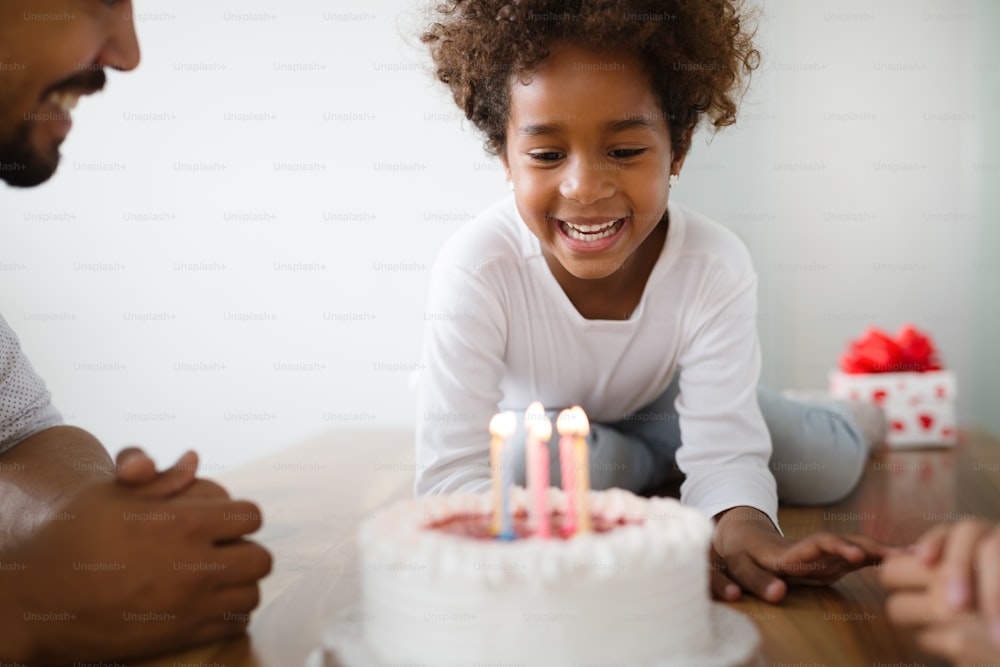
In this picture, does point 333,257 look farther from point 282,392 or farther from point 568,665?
point 568,665

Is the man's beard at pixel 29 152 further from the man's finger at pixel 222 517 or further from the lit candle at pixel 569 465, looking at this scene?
the lit candle at pixel 569 465

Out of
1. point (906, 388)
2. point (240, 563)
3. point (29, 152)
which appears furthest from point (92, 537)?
point (906, 388)

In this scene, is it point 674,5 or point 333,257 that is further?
point 333,257

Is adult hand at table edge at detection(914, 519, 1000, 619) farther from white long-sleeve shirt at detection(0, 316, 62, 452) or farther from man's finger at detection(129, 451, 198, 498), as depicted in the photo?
white long-sleeve shirt at detection(0, 316, 62, 452)

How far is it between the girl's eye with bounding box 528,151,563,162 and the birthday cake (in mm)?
661

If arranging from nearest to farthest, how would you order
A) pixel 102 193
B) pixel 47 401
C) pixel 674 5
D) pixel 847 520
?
pixel 47 401 < pixel 674 5 < pixel 847 520 < pixel 102 193

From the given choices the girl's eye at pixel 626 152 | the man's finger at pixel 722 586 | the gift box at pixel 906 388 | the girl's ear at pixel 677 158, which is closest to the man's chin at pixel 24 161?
the girl's eye at pixel 626 152

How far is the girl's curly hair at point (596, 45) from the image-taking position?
1448 mm

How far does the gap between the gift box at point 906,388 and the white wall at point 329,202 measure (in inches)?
34.7

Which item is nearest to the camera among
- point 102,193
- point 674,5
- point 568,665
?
point 568,665

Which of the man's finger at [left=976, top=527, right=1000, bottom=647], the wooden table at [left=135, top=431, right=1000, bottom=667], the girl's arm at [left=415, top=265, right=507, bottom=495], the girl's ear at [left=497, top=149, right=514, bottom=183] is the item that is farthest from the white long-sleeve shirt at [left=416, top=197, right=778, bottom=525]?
the man's finger at [left=976, top=527, right=1000, bottom=647]

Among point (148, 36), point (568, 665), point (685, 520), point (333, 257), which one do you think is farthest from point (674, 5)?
point (148, 36)

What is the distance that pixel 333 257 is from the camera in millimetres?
3367

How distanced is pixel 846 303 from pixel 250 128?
2.11 m
